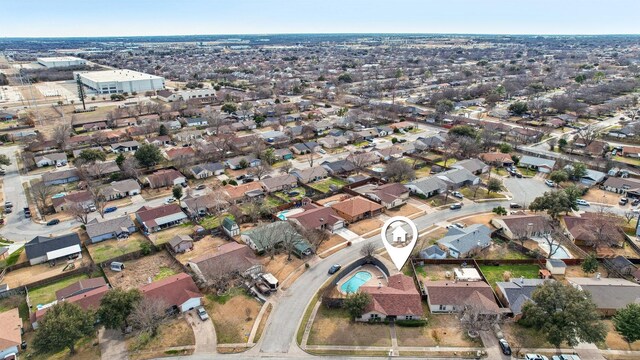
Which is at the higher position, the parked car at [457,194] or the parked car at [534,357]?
the parked car at [457,194]

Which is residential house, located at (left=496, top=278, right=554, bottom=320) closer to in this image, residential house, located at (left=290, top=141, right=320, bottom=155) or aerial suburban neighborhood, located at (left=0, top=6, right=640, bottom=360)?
aerial suburban neighborhood, located at (left=0, top=6, right=640, bottom=360)

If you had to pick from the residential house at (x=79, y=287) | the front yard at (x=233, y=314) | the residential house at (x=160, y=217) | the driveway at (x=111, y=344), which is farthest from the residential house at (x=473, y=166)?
the driveway at (x=111, y=344)

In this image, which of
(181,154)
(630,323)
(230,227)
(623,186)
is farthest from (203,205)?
(623,186)

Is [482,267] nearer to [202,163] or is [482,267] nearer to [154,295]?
[154,295]

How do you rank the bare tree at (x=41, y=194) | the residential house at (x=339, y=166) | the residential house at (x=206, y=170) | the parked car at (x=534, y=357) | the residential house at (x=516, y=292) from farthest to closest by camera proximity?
the residential house at (x=339, y=166) < the residential house at (x=206, y=170) < the bare tree at (x=41, y=194) < the residential house at (x=516, y=292) < the parked car at (x=534, y=357)

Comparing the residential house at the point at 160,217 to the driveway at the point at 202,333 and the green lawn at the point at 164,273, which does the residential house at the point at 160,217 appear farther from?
the driveway at the point at 202,333

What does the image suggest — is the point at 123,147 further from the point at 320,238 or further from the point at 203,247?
the point at 320,238

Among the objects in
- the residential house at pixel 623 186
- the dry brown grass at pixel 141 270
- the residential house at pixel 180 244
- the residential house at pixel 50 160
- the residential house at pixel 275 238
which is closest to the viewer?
the dry brown grass at pixel 141 270
